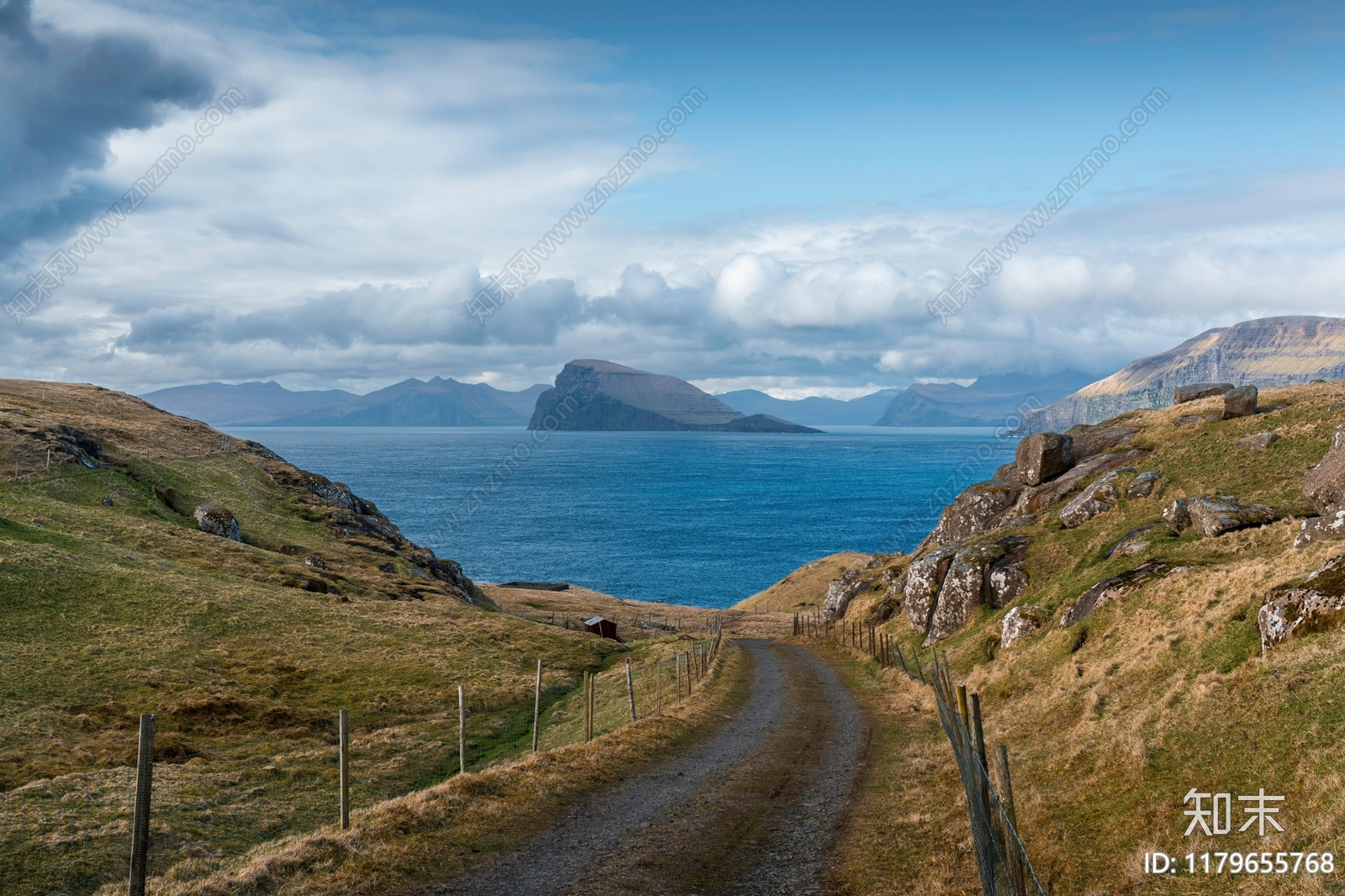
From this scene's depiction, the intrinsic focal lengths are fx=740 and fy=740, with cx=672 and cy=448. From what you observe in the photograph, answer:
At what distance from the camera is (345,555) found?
69000 mm

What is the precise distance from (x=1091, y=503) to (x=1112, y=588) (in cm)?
1349

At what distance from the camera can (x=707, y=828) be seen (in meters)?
15.5

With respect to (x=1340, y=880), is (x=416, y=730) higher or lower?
lower

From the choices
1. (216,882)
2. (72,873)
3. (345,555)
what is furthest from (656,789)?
(345,555)

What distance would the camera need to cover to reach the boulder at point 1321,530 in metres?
22.1

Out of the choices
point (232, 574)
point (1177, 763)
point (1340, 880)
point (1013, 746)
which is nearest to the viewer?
point (1340, 880)

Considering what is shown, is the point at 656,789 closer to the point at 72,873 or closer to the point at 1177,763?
the point at 1177,763

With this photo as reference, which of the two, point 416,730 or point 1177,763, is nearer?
point 1177,763

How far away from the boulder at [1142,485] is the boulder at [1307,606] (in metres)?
22.8

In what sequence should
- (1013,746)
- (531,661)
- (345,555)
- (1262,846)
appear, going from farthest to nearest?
(345,555)
(531,661)
(1013,746)
(1262,846)

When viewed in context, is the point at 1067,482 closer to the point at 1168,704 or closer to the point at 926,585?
the point at 926,585

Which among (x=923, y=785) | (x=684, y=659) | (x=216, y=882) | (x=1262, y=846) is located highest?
(x=1262, y=846)

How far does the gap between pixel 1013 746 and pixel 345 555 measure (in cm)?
6275

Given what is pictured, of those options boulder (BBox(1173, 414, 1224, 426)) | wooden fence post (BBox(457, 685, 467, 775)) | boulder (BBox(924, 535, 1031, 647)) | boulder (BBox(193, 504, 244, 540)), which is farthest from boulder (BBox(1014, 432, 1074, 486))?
boulder (BBox(193, 504, 244, 540))
